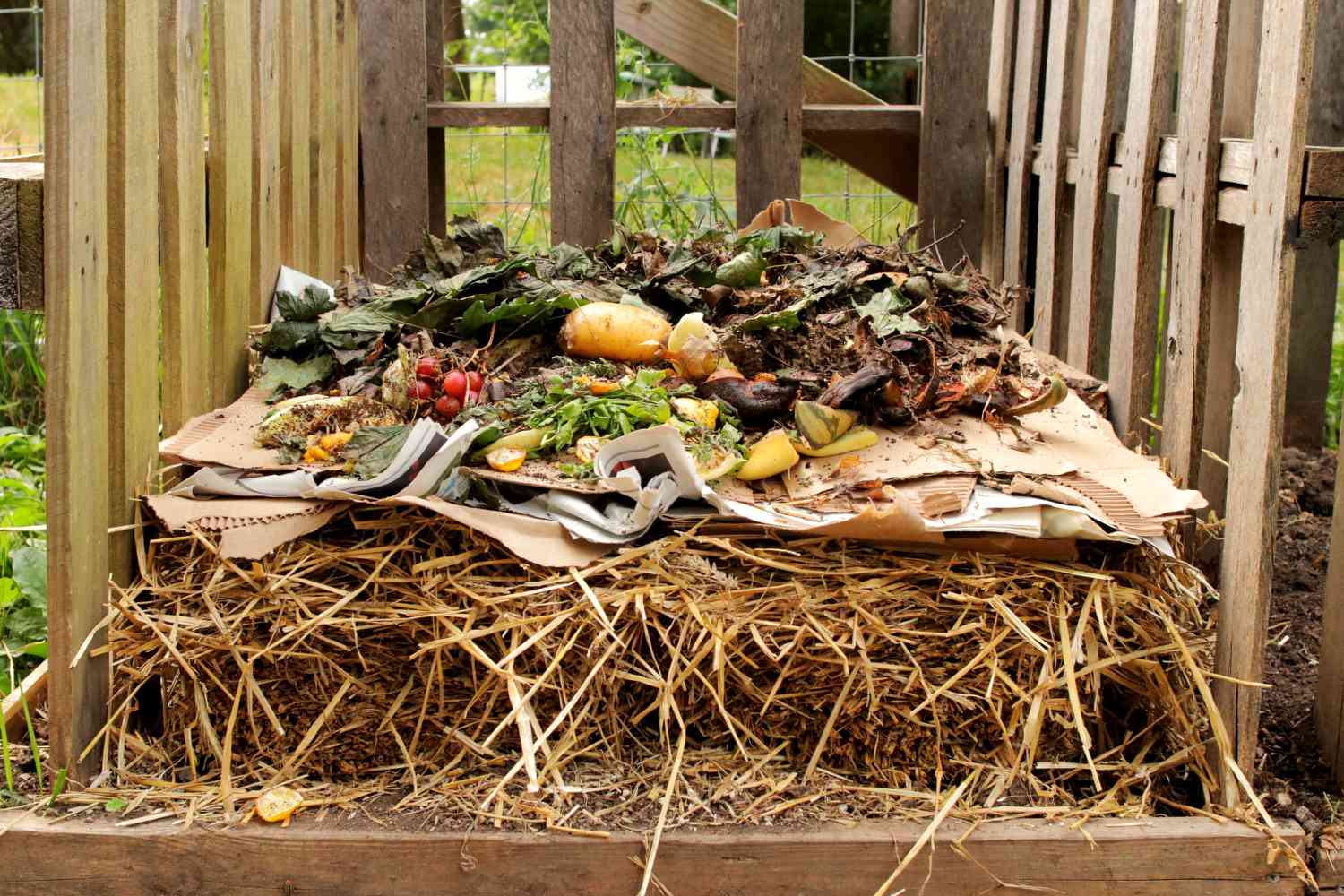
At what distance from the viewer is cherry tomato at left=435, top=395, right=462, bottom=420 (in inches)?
116

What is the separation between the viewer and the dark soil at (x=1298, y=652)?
8.70ft

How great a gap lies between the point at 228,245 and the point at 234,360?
28 centimetres

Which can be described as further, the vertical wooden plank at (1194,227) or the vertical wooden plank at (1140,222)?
the vertical wooden plank at (1140,222)

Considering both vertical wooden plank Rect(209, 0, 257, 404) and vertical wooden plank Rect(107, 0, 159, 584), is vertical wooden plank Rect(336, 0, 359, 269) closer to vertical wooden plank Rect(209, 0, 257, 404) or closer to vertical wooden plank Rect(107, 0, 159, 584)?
vertical wooden plank Rect(209, 0, 257, 404)

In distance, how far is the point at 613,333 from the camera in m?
3.16

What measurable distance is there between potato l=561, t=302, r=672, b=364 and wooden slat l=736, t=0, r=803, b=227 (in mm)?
1541

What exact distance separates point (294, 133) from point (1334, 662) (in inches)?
108

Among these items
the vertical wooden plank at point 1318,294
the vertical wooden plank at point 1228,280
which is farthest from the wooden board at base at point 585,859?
the vertical wooden plank at point 1318,294

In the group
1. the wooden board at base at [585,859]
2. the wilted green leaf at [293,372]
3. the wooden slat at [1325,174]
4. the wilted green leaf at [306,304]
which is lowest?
the wooden board at base at [585,859]

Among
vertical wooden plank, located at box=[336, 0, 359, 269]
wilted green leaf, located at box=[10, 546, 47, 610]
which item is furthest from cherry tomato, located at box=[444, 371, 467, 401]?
vertical wooden plank, located at box=[336, 0, 359, 269]

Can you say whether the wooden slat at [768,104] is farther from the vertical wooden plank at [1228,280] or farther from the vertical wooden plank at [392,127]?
the vertical wooden plank at [1228,280]

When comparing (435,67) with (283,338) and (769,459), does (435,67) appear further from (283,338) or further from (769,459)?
(769,459)

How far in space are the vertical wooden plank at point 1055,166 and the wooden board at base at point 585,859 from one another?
1810 mm

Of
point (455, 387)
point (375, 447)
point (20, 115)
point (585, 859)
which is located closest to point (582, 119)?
point (455, 387)
